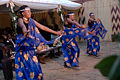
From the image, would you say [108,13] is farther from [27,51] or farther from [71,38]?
[27,51]

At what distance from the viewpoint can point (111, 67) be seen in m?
0.56

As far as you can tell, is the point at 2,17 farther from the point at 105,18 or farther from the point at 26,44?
the point at 26,44

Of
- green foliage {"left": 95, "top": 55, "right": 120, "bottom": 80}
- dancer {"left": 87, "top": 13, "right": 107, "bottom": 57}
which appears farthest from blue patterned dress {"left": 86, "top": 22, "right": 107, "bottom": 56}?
green foliage {"left": 95, "top": 55, "right": 120, "bottom": 80}

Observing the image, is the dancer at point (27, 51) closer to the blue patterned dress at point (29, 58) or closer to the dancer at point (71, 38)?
the blue patterned dress at point (29, 58)

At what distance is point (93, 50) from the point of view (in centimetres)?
670

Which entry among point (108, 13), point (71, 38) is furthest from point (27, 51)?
point (108, 13)

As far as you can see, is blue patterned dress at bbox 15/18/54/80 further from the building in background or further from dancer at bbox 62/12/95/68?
the building in background

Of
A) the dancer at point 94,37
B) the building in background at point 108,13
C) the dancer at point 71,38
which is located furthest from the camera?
the building in background at point 108,13

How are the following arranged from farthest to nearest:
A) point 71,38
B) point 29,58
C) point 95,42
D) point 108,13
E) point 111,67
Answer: point 108,13 < point 95,42 < point 71,38 < point 29,58 < point 111,67

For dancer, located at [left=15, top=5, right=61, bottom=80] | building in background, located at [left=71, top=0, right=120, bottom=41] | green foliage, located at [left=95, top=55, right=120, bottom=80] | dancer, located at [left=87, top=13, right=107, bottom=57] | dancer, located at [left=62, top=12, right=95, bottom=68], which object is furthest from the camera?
building in background, located at [left=71, top=0, right=120, bottom=41]

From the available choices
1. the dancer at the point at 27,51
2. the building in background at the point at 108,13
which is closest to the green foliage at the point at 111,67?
the dancer at the point at 27,51

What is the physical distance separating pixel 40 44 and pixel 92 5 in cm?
846

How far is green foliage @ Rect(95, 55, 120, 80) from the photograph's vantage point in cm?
50

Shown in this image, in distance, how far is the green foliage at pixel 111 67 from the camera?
496 millimetres
